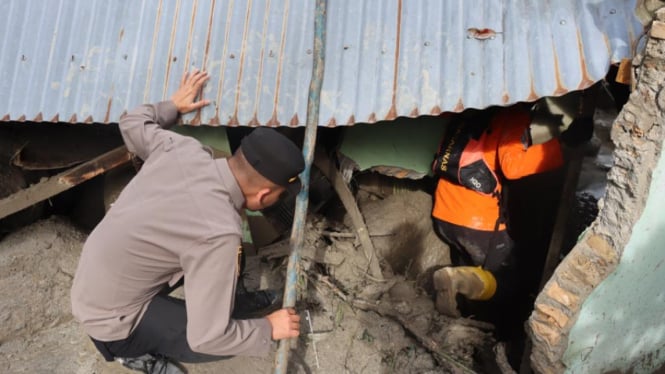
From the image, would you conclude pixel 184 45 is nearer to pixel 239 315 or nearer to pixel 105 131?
pixel 105 131

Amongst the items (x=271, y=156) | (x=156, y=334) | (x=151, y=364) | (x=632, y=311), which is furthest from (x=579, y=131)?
(x=151, y=364)

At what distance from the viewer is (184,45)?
3553mm

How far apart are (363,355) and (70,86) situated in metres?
2.70

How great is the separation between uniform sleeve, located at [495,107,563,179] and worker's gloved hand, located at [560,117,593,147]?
8 cm

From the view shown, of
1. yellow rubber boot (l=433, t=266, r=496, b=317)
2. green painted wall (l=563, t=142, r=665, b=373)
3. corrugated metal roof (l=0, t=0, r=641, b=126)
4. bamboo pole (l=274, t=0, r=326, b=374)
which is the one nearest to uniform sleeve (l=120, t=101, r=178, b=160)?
corrugated metal roof (l=0, t=0, r=641, b=126)

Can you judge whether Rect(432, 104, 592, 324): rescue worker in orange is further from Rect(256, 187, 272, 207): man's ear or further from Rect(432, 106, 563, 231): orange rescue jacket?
Rect(256, 187, 272, 207): man's ear

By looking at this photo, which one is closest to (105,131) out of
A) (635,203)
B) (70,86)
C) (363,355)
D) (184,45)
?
(70,86)

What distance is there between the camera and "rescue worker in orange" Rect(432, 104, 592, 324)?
3611 mm

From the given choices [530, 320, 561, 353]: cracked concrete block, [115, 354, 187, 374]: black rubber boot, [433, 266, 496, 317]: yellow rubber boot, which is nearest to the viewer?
[530, 320, 561, 353]: cracked concrete block

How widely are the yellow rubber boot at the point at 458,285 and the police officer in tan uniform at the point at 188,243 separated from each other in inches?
65.0

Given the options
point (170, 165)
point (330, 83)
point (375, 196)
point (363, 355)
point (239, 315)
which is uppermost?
point (330, 83)

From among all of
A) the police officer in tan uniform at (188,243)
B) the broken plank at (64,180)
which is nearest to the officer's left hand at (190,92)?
the police officer in tan uniform at (188,243)

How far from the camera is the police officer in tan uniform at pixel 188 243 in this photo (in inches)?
88.9

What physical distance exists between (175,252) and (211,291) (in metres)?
0.26
